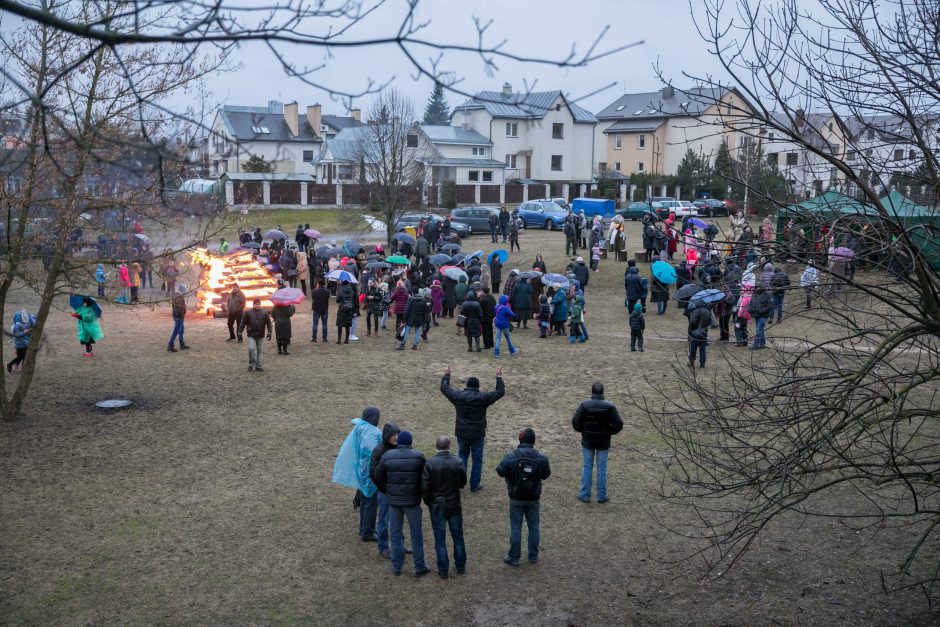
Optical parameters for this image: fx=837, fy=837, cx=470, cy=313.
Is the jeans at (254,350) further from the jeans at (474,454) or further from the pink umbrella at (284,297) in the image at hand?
the jeans at (474,454)

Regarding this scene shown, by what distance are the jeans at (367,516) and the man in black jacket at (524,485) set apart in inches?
66.1

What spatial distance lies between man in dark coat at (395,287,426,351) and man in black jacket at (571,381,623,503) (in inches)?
397

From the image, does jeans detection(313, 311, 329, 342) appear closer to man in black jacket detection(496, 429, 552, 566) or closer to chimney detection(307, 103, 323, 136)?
man in black jacket detection(496, 429, 552, 566)

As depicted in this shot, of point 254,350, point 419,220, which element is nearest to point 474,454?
point 254,350

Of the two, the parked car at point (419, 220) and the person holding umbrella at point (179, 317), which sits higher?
the parked car at point (419, 220)

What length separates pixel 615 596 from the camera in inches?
349

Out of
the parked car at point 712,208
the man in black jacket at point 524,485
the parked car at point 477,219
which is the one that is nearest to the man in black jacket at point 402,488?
the man in black jacket at point 524,485

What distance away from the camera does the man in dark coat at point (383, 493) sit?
9.21 meters

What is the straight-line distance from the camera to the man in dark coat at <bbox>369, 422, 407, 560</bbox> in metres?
9.21

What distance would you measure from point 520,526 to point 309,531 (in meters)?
2.71

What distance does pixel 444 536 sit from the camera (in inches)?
352

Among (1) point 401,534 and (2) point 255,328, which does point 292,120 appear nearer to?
(2) point 255,328

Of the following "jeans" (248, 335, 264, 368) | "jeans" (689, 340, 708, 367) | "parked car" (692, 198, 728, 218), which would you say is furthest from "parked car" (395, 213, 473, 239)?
"jeans" (689, 340, 708, 367)

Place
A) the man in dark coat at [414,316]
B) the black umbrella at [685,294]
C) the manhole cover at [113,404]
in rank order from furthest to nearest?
the man in dark coat at [414,316]
the manhole cover at [113,404]
the black umbrella at [685,294]
